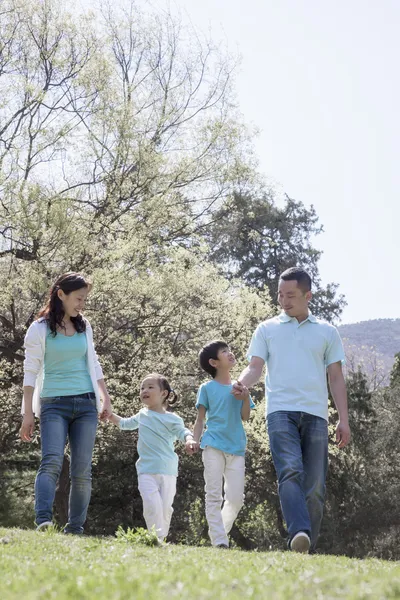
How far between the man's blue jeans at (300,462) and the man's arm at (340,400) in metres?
0.17

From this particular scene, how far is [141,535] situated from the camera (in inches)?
225

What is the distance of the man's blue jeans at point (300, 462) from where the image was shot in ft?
20.8

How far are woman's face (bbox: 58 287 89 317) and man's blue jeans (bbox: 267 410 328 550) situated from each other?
6.56 ft

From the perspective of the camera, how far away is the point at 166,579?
115 inches

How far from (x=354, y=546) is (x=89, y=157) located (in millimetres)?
25592

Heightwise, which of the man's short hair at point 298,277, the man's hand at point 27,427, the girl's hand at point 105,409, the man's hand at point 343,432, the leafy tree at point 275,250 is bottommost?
the man's hand at point 343,432

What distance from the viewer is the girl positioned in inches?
313

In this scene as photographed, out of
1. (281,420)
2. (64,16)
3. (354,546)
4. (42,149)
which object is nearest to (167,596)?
(281,420)

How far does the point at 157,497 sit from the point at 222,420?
999mm

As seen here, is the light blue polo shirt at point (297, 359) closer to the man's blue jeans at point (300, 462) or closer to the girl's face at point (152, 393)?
the man's blue jeans at point (300, 462)

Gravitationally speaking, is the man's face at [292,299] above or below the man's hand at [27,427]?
above

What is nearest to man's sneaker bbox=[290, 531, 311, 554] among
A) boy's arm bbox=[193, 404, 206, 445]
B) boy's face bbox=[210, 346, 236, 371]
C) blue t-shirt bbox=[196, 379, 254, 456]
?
blue t-shirt bbox=[196, 379, 254, 456]

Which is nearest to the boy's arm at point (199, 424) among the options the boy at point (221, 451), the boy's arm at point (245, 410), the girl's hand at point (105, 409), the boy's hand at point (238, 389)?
the boy at point (221, 451)

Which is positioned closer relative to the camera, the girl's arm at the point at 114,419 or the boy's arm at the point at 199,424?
the girl's arm at the point at 114,419
